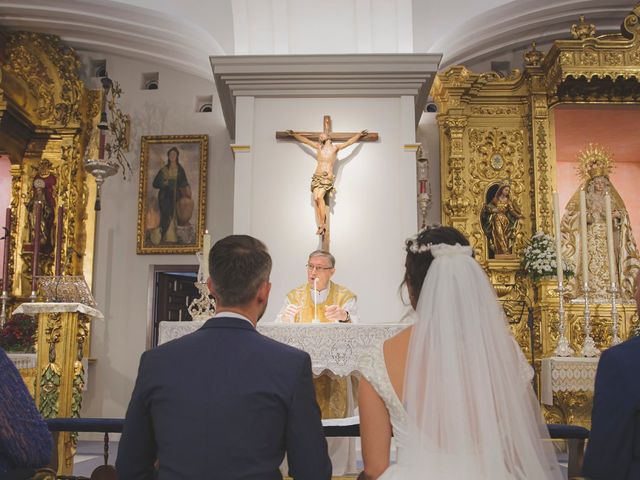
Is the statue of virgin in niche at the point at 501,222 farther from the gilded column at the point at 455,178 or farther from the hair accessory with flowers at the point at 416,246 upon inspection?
the hair accessory with flowers at the point at 416,246

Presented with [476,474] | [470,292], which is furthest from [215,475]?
[470,292]

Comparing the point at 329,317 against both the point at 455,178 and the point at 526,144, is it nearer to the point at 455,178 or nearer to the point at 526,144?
the point at 455,178

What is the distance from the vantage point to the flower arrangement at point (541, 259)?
9102mm

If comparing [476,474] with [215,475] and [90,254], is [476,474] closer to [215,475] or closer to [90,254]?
[215,475]

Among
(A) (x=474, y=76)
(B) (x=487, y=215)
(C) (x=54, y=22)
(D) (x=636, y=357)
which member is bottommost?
(D) (x=636, y=357)

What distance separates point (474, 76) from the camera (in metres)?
9.80

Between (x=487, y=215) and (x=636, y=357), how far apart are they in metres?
7.36

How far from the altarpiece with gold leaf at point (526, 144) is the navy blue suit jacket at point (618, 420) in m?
6.83

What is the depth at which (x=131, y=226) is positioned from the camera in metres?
10.6

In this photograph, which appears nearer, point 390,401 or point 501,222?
point 390,401

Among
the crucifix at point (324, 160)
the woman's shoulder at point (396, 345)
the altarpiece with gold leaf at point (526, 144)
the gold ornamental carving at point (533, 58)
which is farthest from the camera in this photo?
the gold ornamental carving at point (533, 58)

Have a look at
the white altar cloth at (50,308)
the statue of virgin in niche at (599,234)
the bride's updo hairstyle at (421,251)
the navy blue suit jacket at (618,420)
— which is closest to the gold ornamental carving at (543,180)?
the statue of virgin in niche at (599,234)

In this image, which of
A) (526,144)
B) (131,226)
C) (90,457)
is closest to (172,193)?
(131,226)

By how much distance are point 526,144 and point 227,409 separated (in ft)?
28.5
